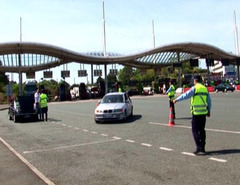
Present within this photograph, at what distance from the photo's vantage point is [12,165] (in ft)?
25.2

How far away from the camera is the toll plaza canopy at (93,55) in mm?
58853

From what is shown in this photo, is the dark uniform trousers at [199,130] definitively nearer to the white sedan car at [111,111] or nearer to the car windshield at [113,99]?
the white sedan car at [111,111]

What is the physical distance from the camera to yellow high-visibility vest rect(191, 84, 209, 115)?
300 inches

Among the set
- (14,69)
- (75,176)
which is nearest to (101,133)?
(75,176)

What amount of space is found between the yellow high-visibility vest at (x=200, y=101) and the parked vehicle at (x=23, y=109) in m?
13.8

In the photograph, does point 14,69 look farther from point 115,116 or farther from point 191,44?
point 115,116

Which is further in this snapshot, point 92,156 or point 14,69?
point 14,69

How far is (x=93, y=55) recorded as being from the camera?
222ft

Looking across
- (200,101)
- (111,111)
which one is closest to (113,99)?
(111,111)

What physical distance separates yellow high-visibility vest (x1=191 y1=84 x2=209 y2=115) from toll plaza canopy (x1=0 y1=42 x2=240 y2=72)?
51.3 meters

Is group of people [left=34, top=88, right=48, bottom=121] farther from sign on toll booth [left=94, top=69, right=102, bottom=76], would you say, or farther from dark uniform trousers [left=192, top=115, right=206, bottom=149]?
sign on toll booth [left=94, top=69, right=102, bottom=76]

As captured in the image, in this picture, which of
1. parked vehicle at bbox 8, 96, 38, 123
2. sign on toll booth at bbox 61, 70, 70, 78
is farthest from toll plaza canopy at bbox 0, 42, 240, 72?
parked vehicle at bbox 8, 96, 38, 123

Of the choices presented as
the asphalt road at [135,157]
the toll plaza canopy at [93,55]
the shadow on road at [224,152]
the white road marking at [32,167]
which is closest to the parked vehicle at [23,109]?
the asphalt road at [135,157]

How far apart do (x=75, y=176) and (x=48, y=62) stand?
236ft
